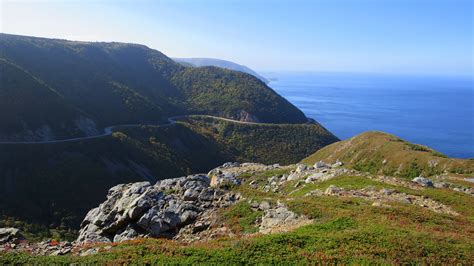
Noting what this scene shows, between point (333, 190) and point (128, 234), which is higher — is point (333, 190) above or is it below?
above

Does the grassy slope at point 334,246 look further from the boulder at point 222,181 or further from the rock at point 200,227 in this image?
the boulder at point 222,181

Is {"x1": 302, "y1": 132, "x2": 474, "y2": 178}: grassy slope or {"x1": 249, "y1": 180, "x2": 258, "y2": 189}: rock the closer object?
{"x1": 249, "y1": 180, "x2": 258, "y2": 189}: rock

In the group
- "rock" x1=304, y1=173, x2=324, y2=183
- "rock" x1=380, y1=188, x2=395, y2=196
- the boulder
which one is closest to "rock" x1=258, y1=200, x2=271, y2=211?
the boulder

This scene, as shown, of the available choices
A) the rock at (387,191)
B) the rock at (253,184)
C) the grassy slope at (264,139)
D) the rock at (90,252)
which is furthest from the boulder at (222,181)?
the grassy slope at (264,139)

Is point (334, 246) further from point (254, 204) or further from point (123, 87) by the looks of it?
Answer: point (123, 87)

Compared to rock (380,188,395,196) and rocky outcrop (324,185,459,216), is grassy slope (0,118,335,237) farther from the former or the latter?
rock (380,188,395,196)

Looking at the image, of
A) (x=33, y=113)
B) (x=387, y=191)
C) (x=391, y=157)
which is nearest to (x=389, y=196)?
(x=387, y=191)
